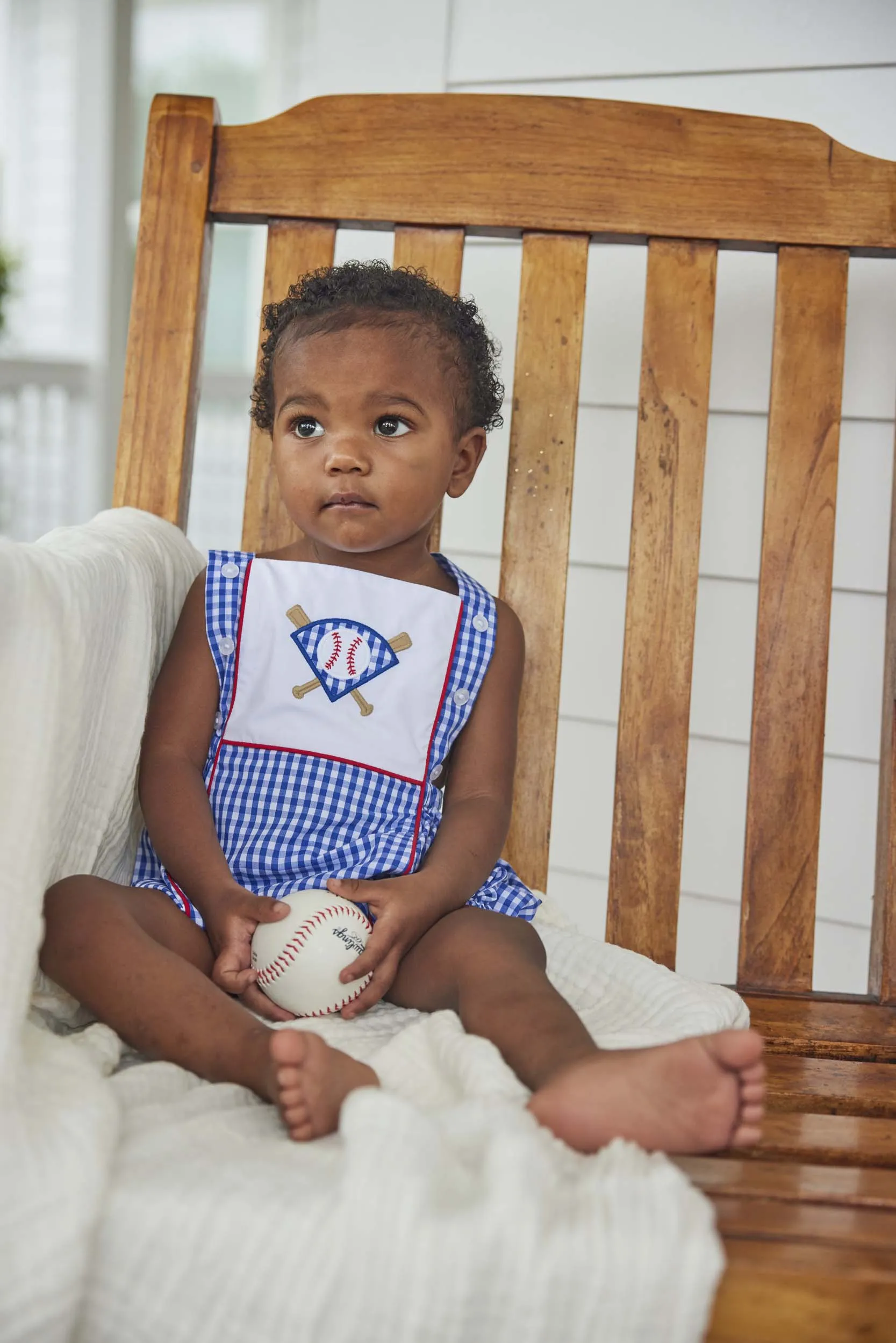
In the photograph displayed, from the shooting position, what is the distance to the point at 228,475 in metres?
3.80

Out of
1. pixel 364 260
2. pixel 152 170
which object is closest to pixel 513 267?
pixel 364 260

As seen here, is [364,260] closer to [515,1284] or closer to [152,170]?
[152,170]

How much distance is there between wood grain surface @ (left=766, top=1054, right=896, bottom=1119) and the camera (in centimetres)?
82

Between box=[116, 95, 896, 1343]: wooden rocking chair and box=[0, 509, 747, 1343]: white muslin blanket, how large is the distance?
52 centimetres

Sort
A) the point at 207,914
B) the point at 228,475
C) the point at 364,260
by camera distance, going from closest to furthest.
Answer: the point at 207,914 < the point at 364,260 < the point at 228,475

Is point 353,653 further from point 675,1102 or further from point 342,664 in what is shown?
point 675,1102

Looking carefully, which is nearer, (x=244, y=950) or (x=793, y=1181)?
(x=793, y=1181)

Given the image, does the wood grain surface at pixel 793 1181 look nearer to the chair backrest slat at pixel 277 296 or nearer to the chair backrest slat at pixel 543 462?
the chair backrest slat at pixel 543 462

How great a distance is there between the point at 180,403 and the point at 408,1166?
889 millimetres

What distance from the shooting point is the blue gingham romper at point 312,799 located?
1010mm

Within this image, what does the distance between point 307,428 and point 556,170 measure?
15.1 inches

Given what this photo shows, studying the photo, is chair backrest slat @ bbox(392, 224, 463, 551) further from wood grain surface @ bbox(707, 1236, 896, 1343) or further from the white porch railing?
the white porch railing

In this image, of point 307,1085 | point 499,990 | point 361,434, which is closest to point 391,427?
point 361,434

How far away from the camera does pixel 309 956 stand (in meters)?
0.85
